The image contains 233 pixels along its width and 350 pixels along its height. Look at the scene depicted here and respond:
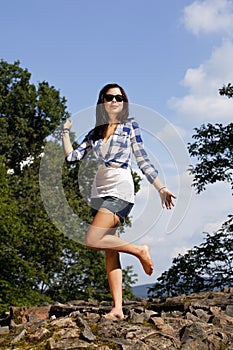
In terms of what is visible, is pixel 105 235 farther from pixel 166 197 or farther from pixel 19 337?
pixel 19 337

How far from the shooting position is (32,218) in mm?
25047

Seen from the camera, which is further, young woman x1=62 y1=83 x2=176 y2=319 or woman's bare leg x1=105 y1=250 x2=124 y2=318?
woman's bare leg x1=105 y1=250 x2=124 y2=318

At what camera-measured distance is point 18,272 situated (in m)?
23.8

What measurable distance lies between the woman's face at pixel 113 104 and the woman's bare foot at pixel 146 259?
4.76 ft

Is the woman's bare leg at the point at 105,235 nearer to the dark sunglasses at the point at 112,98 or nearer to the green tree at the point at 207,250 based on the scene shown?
the dark sunglasses at the point at 112,98

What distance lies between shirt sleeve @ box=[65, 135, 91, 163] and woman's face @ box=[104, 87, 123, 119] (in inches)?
15.1

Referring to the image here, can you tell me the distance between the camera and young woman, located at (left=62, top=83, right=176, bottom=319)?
19.4 feet

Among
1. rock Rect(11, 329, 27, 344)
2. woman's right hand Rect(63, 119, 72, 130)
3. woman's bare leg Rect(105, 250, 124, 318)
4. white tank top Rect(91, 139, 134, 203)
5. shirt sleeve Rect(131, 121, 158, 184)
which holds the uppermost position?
woman's right hand Rect(63, 119, 72, 130)

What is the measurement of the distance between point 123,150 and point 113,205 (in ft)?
2.05

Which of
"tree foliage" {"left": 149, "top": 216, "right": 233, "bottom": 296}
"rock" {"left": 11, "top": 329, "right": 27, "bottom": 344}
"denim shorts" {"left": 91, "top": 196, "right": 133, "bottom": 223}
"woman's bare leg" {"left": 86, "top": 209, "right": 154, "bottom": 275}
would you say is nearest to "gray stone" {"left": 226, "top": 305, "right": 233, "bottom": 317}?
"woman's bare leg" {"left": 86, "top": 209, "right": 154, "bottom": 275}

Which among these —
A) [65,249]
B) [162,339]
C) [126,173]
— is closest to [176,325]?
[162,339]

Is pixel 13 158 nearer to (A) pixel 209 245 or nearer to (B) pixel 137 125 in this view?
(A) pixel 209 245

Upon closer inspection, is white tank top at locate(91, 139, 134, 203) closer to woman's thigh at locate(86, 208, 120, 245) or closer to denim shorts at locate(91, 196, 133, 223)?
denim shorts at locate(91, 196, 133, 223)

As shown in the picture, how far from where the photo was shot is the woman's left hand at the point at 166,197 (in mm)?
6012
